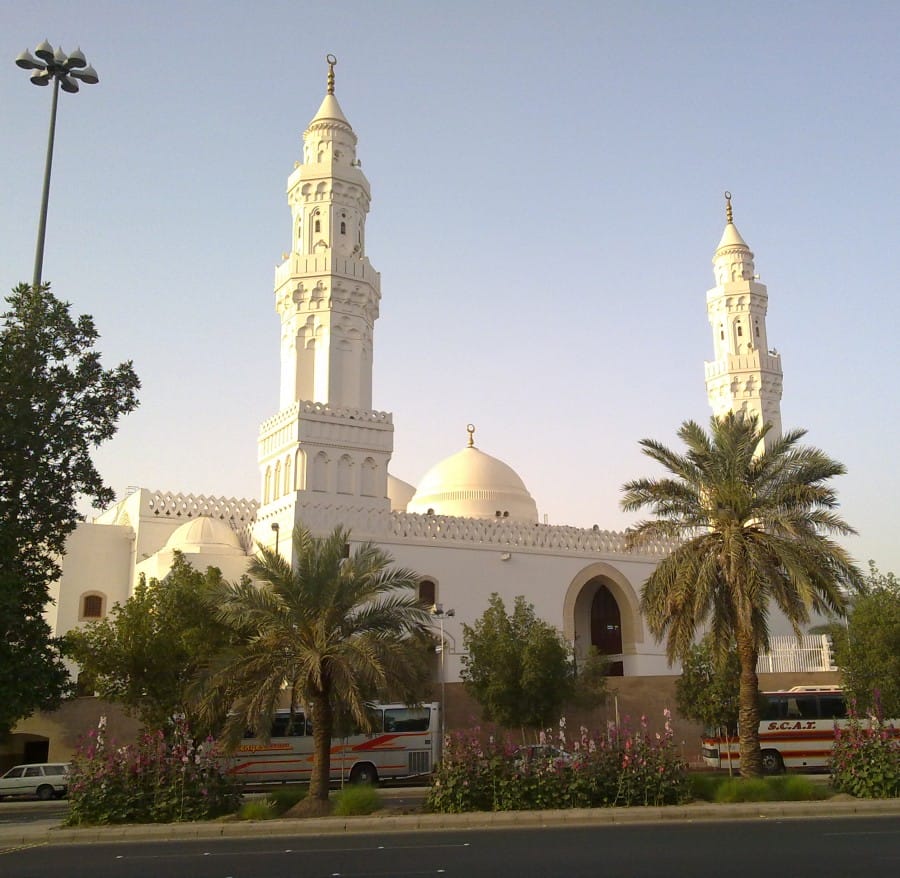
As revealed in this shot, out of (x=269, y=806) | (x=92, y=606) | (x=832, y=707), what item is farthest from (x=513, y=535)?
(x=269, y=806)

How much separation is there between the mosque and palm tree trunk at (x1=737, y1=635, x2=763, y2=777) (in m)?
9.00

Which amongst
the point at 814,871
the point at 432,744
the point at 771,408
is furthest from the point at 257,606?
the point at 771,408

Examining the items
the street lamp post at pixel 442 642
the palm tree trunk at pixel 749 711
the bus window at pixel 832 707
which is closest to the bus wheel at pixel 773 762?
the bus window at pixel 832 707

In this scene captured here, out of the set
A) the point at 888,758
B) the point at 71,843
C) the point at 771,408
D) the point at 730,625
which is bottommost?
the point at 71,843

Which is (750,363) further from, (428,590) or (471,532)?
(428,590)

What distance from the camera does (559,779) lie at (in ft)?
46.6

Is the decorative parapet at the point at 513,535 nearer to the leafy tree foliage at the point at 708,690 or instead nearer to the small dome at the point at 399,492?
the leafy tree foliage at the point at 708,690

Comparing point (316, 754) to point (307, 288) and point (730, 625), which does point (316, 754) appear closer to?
point (730, 625)

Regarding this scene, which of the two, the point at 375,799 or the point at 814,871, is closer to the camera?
the point at 814,871

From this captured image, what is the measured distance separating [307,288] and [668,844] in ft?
69.0

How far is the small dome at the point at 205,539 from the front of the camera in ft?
92.3

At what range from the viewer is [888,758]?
14.3m

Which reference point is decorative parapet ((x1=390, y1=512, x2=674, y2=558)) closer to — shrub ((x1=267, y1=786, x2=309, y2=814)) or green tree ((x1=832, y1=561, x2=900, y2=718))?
green tree ((x1=832, y1=561, x2=900, y2=718))

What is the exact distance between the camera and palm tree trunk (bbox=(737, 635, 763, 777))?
16281 mm
